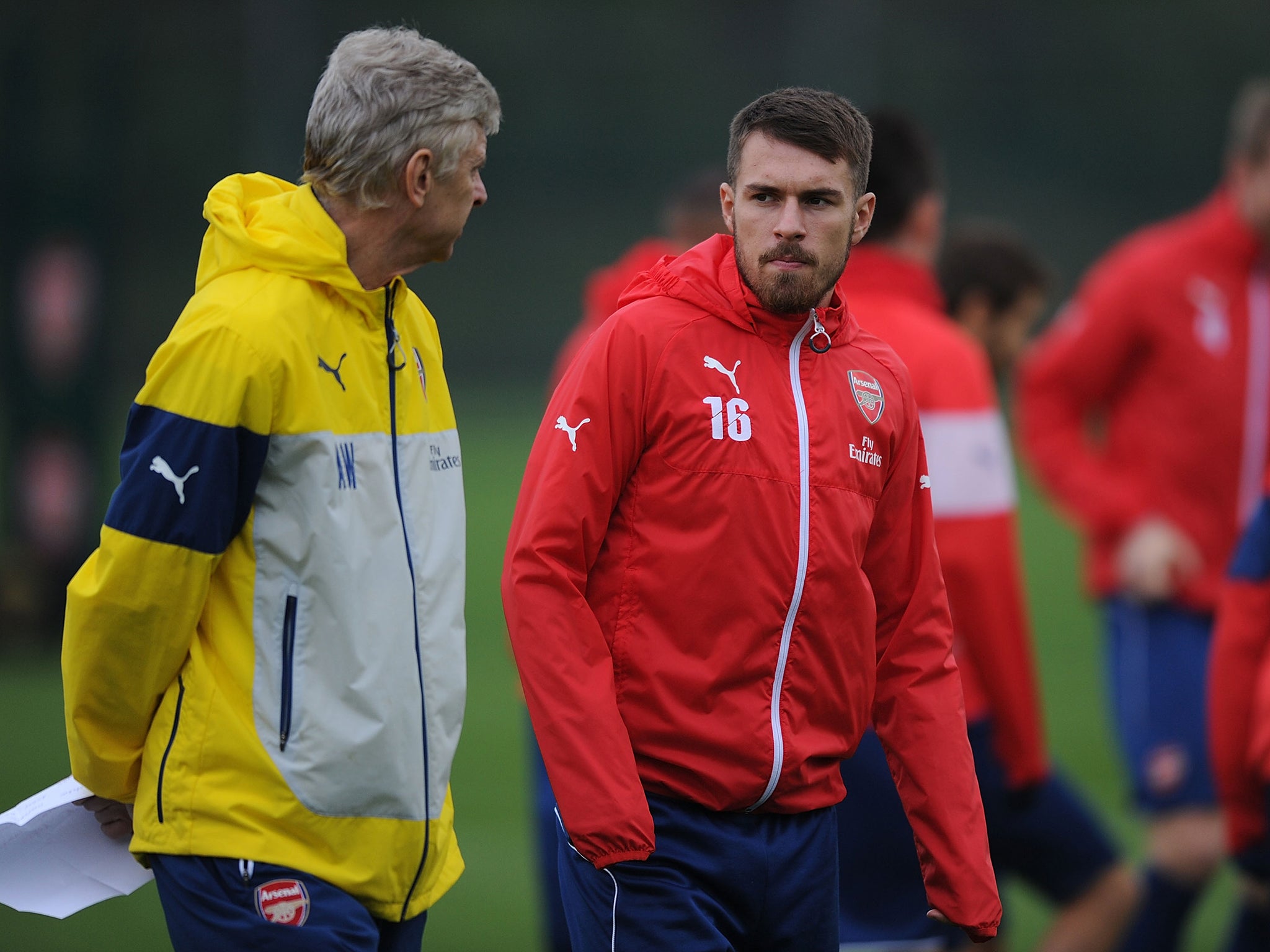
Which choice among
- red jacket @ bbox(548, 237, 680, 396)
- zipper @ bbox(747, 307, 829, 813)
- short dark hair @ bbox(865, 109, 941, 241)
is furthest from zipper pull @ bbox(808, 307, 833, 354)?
red jacket @ bbox(548, 237, 680, 396)

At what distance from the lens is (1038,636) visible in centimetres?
1180

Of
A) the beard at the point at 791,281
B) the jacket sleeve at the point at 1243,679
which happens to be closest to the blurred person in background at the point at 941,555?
the jacket sleeve at the point at 1243,679

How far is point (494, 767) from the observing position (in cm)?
832

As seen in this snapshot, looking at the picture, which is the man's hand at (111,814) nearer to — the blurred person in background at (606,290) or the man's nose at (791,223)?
the man's nose at (791,223)

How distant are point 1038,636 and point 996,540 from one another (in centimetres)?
801

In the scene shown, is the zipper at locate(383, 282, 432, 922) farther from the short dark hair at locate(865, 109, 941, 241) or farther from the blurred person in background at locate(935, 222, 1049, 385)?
the blurred person in background at locate(935, 222, 1049, 385)

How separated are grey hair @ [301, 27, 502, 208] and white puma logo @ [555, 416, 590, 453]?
1.49 ft

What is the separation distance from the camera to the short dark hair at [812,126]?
8.86ft

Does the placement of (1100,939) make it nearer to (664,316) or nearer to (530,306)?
(664,316)

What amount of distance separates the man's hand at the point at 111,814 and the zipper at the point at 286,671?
385 millimetres

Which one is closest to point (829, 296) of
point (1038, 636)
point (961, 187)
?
point (1038, 636)

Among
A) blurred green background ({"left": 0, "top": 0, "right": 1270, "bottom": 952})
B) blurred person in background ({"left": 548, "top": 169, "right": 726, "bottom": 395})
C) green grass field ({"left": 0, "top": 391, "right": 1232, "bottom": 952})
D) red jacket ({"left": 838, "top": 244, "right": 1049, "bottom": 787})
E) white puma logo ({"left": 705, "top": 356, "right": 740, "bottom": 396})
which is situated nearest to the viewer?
white puma logo ({"left": 705, "top": 356, "right": 740, "bottom": 396})

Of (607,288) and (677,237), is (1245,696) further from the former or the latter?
(677,237)

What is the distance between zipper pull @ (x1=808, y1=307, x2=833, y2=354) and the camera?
281 centimetres
